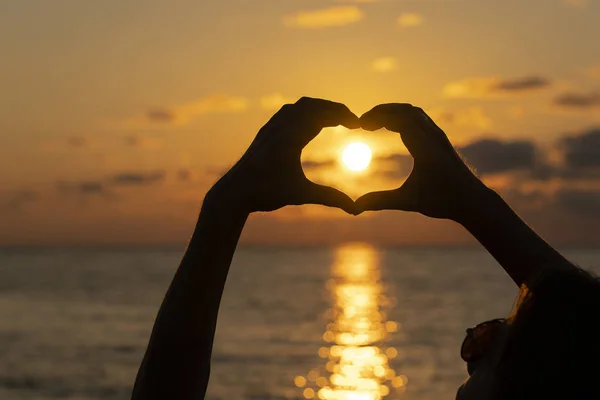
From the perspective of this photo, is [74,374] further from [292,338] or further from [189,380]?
[189,380]

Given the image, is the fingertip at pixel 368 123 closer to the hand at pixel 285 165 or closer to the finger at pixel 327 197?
the hand at pixel 285 165

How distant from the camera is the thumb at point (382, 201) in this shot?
9.05 ft

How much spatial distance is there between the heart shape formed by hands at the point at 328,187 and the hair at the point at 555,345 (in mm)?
684

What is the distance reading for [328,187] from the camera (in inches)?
109

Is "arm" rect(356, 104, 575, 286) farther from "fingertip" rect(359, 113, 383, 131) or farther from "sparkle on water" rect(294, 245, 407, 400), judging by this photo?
"sparkle on water" rect(294, 245, 407, 400)

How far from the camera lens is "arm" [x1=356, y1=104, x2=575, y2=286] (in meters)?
2.88

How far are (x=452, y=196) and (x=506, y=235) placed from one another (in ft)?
0.71

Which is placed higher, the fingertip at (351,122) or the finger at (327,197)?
the fingertip at (351,122)

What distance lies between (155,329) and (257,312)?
7557cm

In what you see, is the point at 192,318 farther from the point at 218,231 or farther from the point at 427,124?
the point at 427,124

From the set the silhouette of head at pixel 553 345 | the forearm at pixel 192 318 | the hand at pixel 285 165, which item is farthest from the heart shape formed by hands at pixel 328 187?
the silhouette of head at pixel 553 345

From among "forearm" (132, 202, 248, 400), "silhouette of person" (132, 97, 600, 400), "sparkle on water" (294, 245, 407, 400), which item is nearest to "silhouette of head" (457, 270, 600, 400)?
"silhouette of person" (132, 97, 600, 400)

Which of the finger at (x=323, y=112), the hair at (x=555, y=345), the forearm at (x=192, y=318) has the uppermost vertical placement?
the finger at (x=323, y=112)

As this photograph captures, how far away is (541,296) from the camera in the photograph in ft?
7.19
